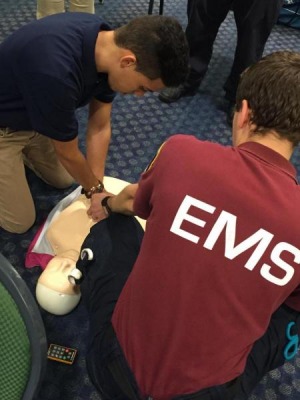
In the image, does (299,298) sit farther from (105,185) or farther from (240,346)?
(105,185)

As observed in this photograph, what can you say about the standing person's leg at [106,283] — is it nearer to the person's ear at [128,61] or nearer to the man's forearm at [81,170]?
the man's forearm at [81,170]

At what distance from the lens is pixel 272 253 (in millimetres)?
709

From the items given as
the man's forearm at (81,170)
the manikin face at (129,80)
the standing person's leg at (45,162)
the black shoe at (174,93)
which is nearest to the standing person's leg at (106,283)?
the man's forearm at (81,170)

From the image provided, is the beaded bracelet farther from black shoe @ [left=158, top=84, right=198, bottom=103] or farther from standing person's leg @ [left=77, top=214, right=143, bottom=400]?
black shoe @ [left=158, top=84, right=198, bottom=103]

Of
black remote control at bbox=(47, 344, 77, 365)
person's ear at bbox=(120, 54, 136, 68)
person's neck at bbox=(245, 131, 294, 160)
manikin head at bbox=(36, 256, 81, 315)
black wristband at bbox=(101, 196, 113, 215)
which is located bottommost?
black remote control at bbox=(47, 344, 77, 365)

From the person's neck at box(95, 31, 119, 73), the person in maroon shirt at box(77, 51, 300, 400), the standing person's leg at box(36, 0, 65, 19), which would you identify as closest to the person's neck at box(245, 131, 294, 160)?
the person in maroon shirt at box(77, 51, 300, 400)

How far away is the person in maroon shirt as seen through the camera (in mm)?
710

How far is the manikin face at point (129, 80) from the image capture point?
1176mm

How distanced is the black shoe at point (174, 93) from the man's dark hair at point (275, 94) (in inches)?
50.7

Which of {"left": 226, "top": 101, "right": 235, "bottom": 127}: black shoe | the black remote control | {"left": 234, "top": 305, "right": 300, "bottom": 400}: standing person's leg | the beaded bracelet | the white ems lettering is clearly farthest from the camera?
{"left": 226, "top": 101, "right": 235, "bottom": 127}: black shoe

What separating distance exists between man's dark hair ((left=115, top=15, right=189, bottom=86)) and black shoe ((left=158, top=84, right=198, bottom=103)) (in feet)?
3.34

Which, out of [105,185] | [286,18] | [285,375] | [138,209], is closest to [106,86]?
[105,185]

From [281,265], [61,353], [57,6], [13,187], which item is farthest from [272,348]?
[57,6]

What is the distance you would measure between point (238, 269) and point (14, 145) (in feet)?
3.23
